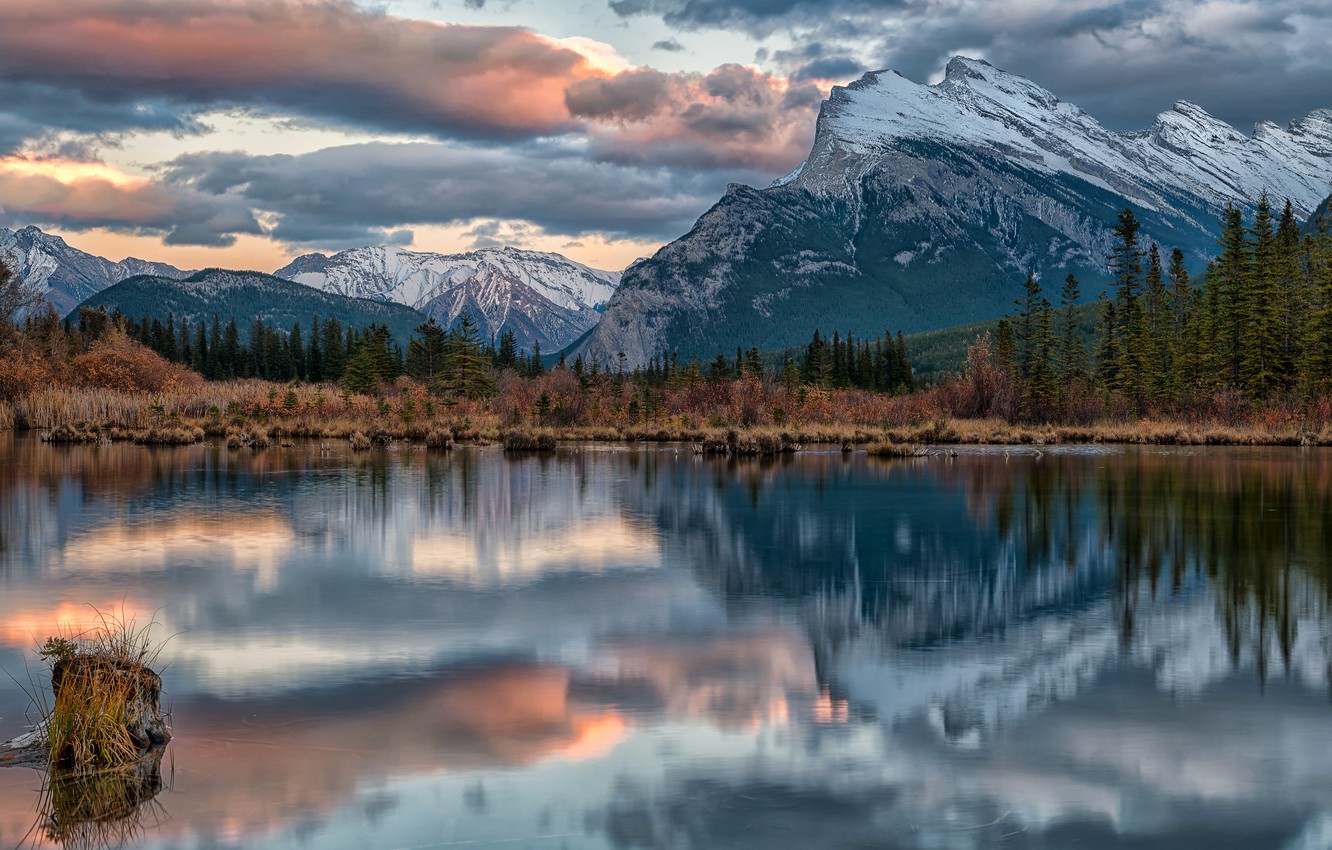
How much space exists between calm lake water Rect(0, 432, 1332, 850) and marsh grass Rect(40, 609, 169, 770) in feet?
1.27

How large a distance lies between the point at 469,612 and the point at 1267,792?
1121 cm

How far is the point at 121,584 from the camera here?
63.9 ft

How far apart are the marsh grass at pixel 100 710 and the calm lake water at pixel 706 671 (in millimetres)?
387

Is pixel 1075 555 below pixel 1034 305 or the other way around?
below

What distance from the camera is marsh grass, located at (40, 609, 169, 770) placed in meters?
10.4

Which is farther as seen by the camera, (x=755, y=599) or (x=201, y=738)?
(x=755, y=599)

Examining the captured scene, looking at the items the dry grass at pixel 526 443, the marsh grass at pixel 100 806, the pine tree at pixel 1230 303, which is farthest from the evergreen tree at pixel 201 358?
the marsh grass at pixel 100 806

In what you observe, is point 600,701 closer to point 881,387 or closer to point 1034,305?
point 1034,305

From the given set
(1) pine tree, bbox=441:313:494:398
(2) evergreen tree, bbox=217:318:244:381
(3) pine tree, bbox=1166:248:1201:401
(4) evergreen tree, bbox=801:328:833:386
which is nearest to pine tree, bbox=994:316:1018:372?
(3) pine tree, bbox=1166:248:1201:401

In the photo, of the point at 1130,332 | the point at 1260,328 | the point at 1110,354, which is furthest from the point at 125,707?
the point at 1110,354

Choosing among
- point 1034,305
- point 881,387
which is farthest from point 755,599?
point 881,387

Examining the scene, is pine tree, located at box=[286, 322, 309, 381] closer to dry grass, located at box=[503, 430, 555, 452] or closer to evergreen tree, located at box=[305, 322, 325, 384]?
evergreen tree, located at box=[305, 322, 325, 384]

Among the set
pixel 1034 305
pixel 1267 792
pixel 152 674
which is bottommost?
pixel 1267 792

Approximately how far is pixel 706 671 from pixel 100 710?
663 cm
